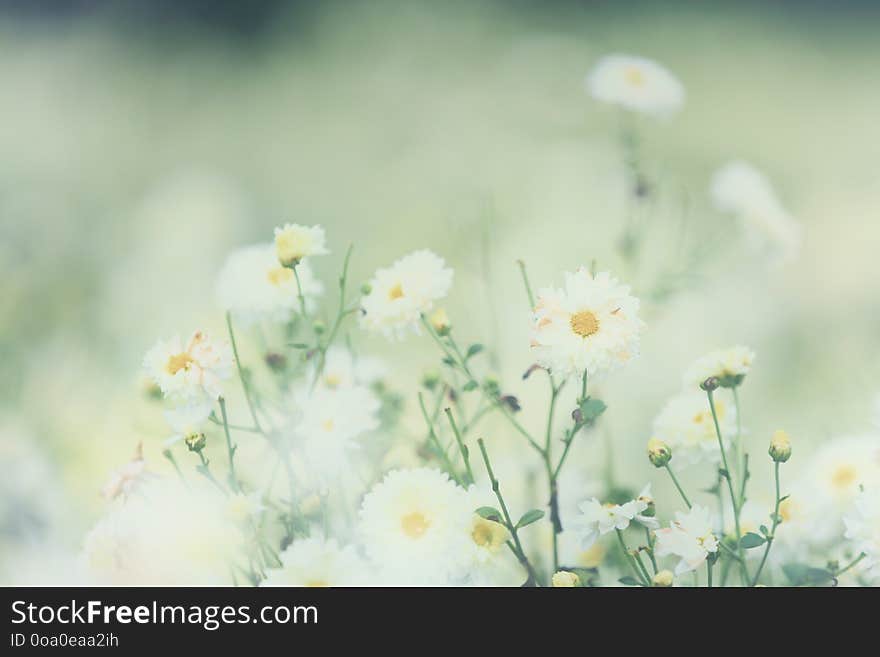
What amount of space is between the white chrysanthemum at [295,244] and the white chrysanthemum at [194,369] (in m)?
0.06

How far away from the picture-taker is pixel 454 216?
967mm

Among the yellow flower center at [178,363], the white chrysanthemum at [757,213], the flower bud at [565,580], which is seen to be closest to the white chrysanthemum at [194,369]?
the yellow flower center at [178,363]

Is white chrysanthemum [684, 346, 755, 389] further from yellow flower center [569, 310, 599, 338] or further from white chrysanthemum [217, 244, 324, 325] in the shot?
white chrysanthemum [217, 244, 324, 325]

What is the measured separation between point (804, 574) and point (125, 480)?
42 cm

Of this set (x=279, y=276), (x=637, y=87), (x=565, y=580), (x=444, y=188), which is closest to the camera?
(x=565, y=580)

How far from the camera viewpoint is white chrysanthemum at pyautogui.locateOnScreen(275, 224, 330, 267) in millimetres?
530

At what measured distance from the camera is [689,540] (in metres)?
0.50

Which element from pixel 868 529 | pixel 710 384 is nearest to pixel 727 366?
pixel 710 384

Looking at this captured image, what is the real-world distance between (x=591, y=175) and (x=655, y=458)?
63cm

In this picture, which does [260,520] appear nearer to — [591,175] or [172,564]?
[172,564]

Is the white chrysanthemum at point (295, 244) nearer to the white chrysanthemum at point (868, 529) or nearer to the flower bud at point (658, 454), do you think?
the flower bud at point (658, 454)

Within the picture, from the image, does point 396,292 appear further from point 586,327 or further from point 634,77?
point 634,77
